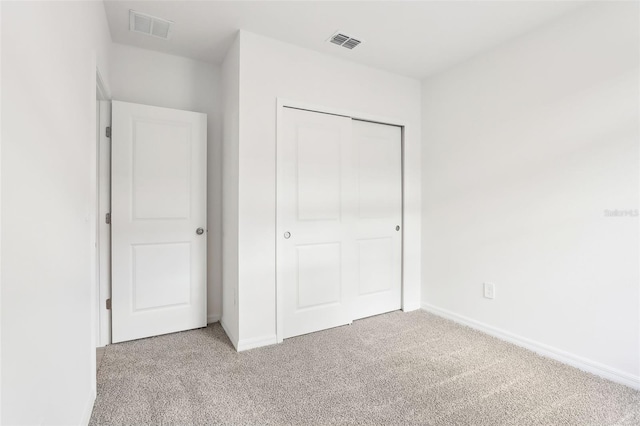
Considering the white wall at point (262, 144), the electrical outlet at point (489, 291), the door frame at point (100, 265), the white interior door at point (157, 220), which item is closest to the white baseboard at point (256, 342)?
the white wall at point (262, 144)

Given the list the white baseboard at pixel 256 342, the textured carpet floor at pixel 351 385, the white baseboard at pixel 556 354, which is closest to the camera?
the textured carpet floor at pixel 351 385

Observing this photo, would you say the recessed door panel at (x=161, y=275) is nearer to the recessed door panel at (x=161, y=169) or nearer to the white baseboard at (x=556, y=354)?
the recessed door panel at (x=161, y=169)

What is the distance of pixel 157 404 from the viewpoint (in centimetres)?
172

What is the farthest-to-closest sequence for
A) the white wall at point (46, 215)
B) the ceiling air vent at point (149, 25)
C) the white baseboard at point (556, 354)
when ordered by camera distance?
the ceiling air vent at point (149, 25) → the white baseboard at point (556, 354) → the white wall at point (46, 215)

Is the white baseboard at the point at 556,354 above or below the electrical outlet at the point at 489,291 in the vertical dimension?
below

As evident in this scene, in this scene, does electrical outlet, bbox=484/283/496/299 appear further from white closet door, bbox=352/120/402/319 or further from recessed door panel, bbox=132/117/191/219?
recessed door panel, bbox=132/117/191/219

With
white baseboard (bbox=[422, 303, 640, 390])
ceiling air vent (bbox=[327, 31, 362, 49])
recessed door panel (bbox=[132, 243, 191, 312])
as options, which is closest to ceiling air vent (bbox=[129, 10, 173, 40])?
ceiling air vent (bbox=[327, 31, 362, 49])

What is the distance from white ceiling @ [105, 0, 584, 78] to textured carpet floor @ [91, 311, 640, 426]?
2453 mm

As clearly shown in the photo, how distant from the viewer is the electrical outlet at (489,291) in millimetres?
2645

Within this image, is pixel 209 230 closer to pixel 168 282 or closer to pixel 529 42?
pixel 168 282

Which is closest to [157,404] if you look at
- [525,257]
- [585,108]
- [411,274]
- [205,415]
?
[205,415]

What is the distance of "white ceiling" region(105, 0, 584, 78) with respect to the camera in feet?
6.89

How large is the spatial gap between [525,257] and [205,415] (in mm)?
2464

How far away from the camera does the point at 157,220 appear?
259cm
